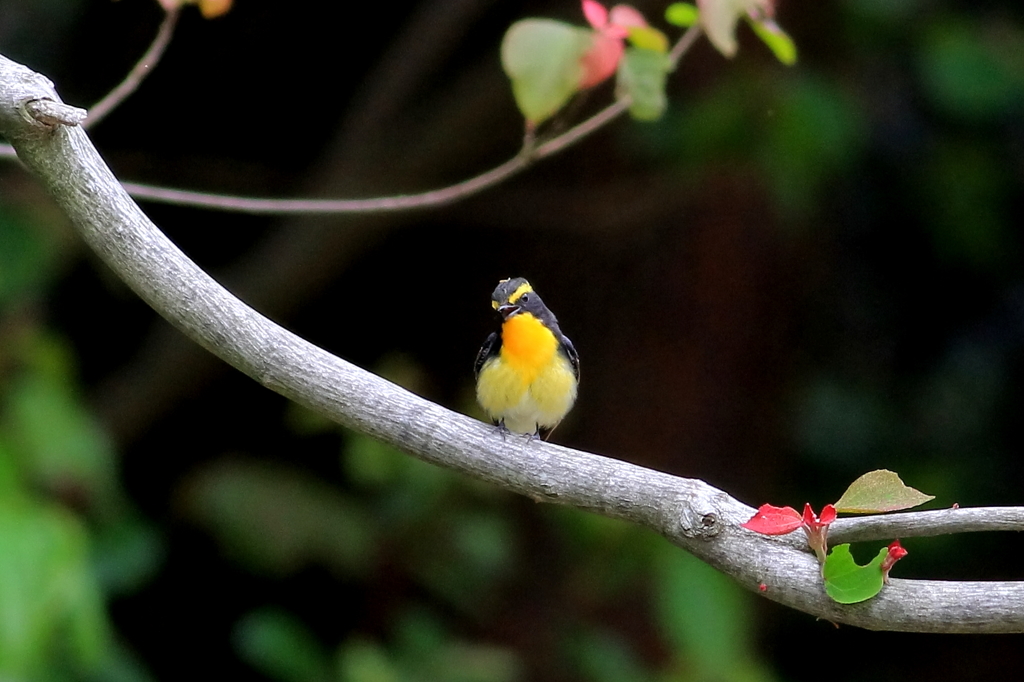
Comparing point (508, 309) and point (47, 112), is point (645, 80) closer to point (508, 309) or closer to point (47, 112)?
point (508, 309)

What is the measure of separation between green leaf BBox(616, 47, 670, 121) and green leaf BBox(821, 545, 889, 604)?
4.14 feet

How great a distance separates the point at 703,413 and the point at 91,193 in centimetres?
370

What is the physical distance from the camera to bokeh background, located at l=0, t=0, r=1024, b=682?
15.2 ft

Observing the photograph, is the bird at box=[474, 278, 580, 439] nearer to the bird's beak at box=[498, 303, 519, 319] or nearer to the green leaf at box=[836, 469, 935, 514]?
the bird's beak at box=[498, 303, 519, 319]

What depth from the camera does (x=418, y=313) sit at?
17.9ft

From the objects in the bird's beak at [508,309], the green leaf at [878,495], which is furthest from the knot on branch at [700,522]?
the bird's beak at [508,309]

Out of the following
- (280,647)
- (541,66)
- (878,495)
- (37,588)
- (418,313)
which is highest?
(541,66)

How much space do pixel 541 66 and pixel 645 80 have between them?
33 centimetres

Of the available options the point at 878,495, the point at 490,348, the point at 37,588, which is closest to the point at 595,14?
the point at 490,348

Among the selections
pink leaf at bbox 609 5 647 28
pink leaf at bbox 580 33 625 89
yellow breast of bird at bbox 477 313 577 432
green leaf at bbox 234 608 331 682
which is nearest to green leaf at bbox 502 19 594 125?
pink leaf at bbox 580 33 625 89

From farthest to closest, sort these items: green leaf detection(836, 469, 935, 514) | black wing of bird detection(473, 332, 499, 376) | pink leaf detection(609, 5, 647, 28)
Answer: black wing of bird detection(473, 332, 499, 376)
pink leaf detection(609, 5, 647, 28)
green leaf detection(836, 469, 935, 514)

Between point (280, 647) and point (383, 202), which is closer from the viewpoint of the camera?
point (383, 202)

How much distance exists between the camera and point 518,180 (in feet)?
17.3

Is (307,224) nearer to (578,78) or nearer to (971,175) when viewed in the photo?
(578,78)
